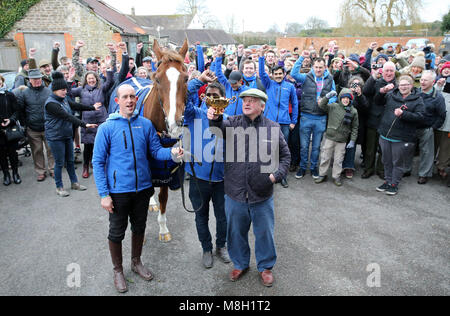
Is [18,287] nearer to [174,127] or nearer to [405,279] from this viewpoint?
[174,127]

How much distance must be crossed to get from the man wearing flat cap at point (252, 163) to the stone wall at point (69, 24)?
18.2 meters

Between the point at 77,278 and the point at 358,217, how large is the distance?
4420mm

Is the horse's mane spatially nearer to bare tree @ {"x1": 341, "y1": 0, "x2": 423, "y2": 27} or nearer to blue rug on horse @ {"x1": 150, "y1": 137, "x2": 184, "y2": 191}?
blue rug on horse @ {"x1": 150, "y1": 137, "x2": 184, "y2": 191}

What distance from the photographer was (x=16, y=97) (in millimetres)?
6344

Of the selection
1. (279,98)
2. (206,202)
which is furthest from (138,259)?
(279,98)

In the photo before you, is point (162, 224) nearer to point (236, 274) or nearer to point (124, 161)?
point (236, 274)

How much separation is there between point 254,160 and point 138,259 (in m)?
1.92

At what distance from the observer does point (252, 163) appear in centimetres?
324

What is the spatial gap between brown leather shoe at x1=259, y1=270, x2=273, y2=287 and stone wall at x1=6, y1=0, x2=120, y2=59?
18818 millimetres

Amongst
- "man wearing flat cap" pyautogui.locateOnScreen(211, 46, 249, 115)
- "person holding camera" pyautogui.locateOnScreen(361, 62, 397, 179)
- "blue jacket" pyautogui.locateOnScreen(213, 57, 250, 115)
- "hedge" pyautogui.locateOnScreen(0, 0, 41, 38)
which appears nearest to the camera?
"blue jacket" pyautogui.locateOnScreen(213, 57, 250, 115)

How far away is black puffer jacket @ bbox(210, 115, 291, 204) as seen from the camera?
3.23 meters

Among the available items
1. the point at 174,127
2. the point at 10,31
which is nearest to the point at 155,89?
the point at 174,127

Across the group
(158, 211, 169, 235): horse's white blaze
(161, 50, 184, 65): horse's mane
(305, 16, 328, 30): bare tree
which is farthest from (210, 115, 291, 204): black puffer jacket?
(305, 16, 328, 30): bare tree

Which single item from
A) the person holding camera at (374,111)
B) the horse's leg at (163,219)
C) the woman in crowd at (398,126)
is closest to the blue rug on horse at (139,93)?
the horse's leg at (163,219)
